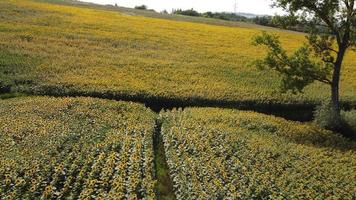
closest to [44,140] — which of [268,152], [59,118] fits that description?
[59,118]

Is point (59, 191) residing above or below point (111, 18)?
below

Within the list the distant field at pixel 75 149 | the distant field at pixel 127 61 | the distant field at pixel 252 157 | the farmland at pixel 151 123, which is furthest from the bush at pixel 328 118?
the distant field at pixel 75 149

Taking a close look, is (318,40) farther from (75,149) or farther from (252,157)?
(75,149)

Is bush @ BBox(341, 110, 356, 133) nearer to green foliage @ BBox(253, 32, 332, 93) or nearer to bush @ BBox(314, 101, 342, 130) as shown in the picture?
bush @ BBox(314, 101, 342, 130)

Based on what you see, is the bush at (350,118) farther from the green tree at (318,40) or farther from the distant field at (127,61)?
the distant field at (127,61)

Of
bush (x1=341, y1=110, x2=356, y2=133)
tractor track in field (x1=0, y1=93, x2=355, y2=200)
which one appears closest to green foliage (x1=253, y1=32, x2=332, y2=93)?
bush (x1=341, y1=110, x2=356, y2=133)

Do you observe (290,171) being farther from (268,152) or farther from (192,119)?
(192,119)
